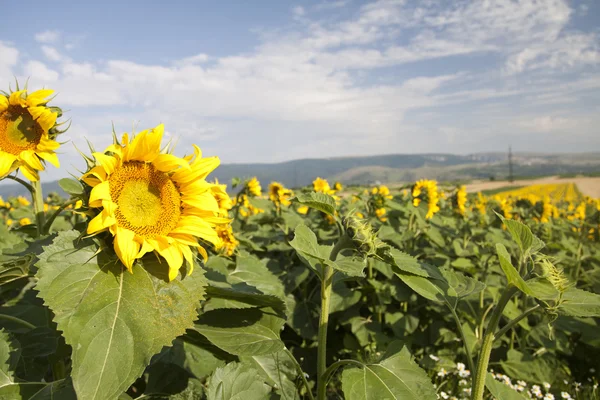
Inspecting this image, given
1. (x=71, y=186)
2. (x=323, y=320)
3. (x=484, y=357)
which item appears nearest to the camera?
(x=71, y=186)

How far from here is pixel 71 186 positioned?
1.49 metres

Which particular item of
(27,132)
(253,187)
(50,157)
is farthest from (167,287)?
(253,187)

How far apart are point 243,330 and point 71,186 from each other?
0.89m

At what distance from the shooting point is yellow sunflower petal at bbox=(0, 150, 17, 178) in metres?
2.24

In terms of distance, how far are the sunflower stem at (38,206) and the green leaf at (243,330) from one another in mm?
907

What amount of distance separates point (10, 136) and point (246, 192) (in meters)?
3.37

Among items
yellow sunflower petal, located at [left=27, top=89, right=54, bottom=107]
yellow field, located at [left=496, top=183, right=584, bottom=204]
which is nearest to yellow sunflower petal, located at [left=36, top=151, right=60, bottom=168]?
yellow sunflower petal, located at [left=27, top=89, right=54, bottom=107]

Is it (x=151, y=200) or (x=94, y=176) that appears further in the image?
(x=151, y=200)

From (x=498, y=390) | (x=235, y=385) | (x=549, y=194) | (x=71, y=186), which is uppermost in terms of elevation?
(x=71, y=186)

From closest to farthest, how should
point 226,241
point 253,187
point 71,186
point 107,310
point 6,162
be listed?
point 107,310, point 71,186, point 6,162, point 226,241, point 253,187

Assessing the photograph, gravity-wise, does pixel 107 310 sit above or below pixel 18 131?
below

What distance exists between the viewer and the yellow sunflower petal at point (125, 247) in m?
1.44

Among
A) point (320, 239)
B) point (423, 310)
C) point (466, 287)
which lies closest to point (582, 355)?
point (423, 310)

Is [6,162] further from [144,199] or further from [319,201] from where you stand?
[319,201]
